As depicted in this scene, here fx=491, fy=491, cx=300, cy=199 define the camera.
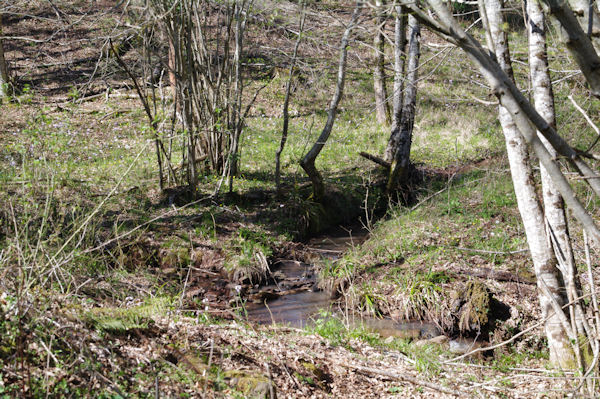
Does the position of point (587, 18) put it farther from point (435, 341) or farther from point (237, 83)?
A: point (237, 83)

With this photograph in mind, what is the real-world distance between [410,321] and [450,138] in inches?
364

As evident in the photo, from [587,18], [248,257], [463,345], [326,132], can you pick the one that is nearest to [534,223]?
[463,345]

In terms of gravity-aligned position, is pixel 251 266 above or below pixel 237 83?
below

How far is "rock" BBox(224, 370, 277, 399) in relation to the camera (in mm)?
3397

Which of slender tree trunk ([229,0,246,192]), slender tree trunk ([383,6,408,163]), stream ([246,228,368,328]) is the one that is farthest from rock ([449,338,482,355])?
slender tree trunk ([229,0,246,192])

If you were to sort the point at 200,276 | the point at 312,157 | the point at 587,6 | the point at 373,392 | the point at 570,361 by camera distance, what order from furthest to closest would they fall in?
the point at 312,157, the point at 200,276, the point at 570,361, the point at 373,392, the point at 587,6

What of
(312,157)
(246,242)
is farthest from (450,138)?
(246,242)

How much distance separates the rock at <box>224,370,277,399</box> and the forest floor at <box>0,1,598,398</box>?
0.04 ft

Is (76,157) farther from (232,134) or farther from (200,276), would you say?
(200,276)

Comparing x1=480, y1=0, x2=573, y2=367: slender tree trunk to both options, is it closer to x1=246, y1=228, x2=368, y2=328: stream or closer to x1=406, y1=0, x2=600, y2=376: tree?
x1=406, y1=0, x2=600, y2=376: tree

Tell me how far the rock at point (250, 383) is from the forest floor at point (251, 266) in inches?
0.5

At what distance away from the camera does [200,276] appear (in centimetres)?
789

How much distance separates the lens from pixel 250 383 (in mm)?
3475

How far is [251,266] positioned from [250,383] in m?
4.50
